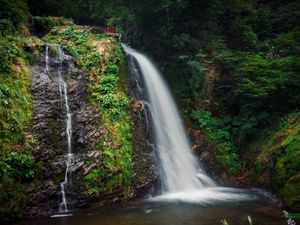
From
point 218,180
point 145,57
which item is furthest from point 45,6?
point 218,180

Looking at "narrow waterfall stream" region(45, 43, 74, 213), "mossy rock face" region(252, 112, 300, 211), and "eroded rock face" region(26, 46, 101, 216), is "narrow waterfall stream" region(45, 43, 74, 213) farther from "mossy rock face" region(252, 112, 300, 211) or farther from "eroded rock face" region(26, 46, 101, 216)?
"mossy rock face" region(252, 112, 300, 211)

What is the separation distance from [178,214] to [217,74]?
8.94 m

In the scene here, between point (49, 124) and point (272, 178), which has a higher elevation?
point (49, 124)

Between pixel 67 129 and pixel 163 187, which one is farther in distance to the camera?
pixel 163 187

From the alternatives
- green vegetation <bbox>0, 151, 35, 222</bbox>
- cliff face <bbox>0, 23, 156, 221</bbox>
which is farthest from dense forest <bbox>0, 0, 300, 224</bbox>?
cliff face <bbox>0, 23, 156, 221</bbox>

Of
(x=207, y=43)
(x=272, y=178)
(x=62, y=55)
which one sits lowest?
(x=272, y=178)

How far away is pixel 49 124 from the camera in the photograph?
9.95 metres

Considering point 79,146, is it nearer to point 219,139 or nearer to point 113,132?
point 113,132

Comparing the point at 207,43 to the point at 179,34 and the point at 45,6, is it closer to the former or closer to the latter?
the point at 179,34

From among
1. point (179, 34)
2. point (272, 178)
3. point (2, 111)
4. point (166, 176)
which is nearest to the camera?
point (2, 111)

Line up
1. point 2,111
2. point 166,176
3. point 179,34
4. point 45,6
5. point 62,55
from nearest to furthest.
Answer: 1. point 2,111
2. point 166,176
3. point 62,55
4. point 179,34
5. point 45,6

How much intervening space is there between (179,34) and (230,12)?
407 cm

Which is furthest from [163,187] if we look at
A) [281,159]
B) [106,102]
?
[281,159]

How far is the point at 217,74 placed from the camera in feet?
50.9
